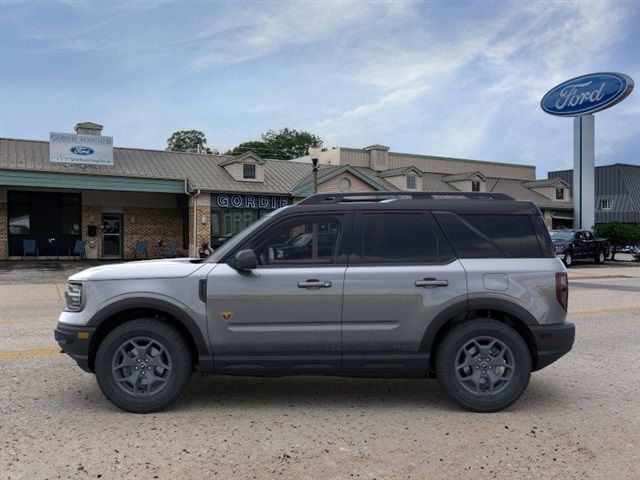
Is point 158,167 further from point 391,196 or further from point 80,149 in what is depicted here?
point 391,196

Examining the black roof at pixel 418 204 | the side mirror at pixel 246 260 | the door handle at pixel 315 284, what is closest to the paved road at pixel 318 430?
the door handle at pixel 315 284

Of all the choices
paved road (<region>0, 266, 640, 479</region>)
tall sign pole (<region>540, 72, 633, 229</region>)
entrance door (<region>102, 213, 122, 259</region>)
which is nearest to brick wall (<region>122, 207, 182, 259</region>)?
entrance door (<region>102, 213, 122, 259</region>)

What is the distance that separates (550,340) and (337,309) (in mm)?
1839

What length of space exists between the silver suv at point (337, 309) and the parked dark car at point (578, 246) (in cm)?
2451

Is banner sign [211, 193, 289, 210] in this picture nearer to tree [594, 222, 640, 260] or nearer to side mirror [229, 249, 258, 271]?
tree [594, 222, 640, 260]

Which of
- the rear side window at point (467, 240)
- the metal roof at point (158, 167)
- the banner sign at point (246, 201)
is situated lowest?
the rear side window at point (467, 240)

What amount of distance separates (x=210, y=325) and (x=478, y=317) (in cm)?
228

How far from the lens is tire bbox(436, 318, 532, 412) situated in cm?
508

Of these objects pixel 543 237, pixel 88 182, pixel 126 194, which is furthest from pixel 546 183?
pixel 543 237

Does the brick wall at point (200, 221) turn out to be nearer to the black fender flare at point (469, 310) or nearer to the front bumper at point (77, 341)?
the front bumper at point (77, 341)

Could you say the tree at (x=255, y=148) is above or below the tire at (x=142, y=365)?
above

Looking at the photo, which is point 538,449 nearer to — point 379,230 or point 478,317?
point 478,317

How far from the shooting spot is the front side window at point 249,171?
30.5 meters

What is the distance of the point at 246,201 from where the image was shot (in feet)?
97.8
